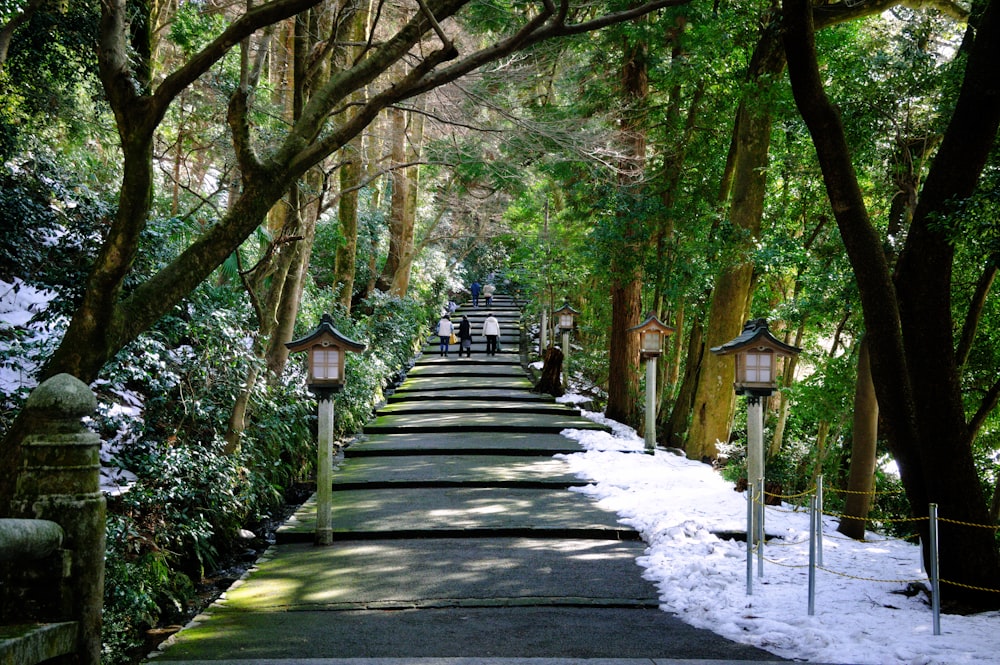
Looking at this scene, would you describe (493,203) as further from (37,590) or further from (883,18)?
(37,590)

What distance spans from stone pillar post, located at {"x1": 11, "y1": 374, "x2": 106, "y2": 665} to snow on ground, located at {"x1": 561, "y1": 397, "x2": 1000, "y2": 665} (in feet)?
13.3

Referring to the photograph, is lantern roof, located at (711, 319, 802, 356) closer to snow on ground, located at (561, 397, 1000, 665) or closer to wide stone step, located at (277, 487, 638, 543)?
snow on ground, located at (561, 397, 1000, 665)

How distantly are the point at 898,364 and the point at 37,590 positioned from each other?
5.80m

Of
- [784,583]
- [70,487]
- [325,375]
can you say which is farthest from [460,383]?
[70,487]

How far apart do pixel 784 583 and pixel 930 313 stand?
Result: 2.48 metres

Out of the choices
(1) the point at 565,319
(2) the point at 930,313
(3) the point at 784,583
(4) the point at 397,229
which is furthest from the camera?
(4) the point at 397,229

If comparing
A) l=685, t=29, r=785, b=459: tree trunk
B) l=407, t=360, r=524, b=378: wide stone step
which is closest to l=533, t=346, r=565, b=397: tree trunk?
l=407, t=360, r=524, b=378: wide stone step

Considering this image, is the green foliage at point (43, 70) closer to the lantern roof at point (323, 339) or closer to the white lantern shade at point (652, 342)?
the lantern roof at point (323, 339)

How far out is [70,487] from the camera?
3279 millimetres

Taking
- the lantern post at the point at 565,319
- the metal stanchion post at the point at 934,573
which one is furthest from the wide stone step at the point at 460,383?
the metal stanchion post at the point at 934,573

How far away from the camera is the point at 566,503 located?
9422mm

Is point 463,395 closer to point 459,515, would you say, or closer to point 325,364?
point 459,515

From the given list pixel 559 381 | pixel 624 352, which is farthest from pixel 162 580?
pixel 559 381

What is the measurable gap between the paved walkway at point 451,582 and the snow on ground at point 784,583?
0.81 feet
